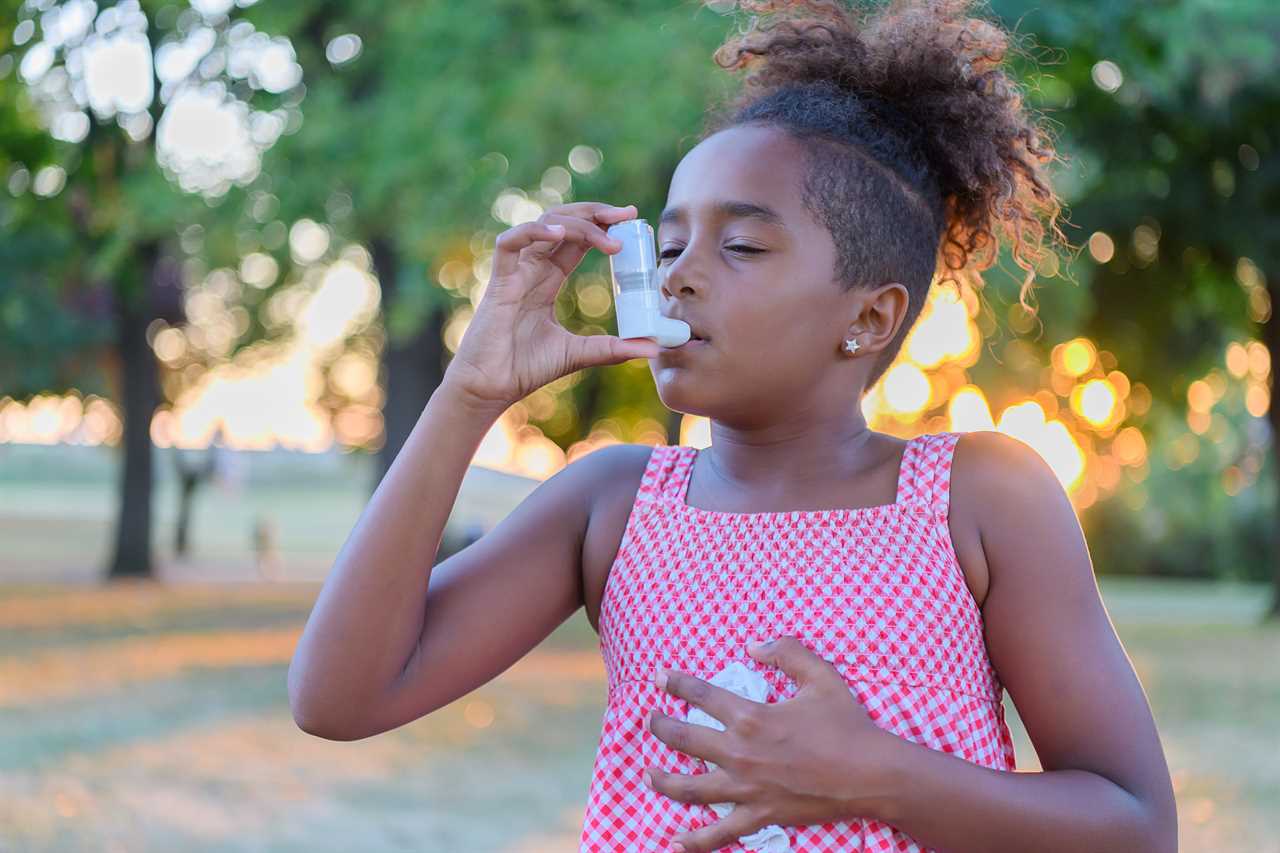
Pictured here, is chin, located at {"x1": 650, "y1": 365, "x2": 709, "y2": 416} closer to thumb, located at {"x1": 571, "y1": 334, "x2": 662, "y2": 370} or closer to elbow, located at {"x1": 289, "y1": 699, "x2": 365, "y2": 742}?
thumb, located at {"x1": 571, "y1": 334, "x2": 662, "y2": 370}

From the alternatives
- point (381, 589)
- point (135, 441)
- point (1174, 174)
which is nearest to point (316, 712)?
point (381, 589)

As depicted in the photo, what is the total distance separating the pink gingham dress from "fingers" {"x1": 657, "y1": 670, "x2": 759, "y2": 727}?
2.9 inches

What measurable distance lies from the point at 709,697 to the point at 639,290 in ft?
1.62

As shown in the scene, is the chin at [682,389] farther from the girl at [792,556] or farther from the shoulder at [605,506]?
the shoulder at [605,506]

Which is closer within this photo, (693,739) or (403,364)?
(693,739)

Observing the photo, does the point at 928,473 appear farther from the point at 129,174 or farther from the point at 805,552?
the point at 129,174

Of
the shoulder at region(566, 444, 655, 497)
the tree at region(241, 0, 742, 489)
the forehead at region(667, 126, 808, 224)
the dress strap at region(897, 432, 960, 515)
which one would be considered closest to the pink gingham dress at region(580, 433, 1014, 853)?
the dress strap at region(897, 432, 960, 515)

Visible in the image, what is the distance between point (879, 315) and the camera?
1.92 metres

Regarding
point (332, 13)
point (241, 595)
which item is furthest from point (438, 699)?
point (241, 595)

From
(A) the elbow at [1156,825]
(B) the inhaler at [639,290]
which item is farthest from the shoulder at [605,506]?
(A) the elbow at [1156,825]

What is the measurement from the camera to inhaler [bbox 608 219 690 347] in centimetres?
177

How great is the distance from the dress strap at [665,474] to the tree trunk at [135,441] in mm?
17840

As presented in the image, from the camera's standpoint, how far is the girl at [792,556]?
162 cm

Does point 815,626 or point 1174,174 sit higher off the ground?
point 1174,174
